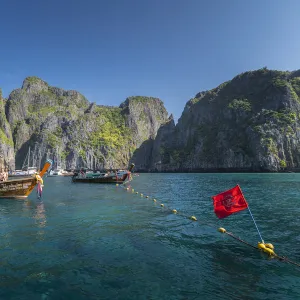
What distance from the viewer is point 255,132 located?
15250 cm

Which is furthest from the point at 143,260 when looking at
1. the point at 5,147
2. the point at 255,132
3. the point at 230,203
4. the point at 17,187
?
the point at 5,147

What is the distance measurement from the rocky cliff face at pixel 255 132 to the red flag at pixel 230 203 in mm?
135280

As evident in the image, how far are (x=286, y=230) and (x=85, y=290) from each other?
1263 centimetres

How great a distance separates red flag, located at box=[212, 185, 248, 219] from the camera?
39.8 ft

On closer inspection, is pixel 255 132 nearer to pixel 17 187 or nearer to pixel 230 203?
pixel 17 187

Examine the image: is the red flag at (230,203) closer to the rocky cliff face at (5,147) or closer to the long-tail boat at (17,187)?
the long-tail boat at (17,187)

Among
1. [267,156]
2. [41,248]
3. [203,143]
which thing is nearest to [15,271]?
[41,248]

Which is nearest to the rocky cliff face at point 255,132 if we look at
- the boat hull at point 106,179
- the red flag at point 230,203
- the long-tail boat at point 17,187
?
the boat hull at point 106,179

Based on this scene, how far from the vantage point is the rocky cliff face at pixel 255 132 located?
465ft

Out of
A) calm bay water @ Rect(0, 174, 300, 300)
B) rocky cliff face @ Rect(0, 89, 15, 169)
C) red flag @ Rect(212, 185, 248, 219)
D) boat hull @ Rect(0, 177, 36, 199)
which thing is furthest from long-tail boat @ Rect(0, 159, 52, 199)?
rocky cliff face @ Rect(0, 89, 15, 169)

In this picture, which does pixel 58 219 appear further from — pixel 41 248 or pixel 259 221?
pixel 259 221

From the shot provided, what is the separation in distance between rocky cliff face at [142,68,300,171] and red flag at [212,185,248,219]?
135280 mm

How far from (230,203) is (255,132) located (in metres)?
153

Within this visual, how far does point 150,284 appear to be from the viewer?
27.8 ft
